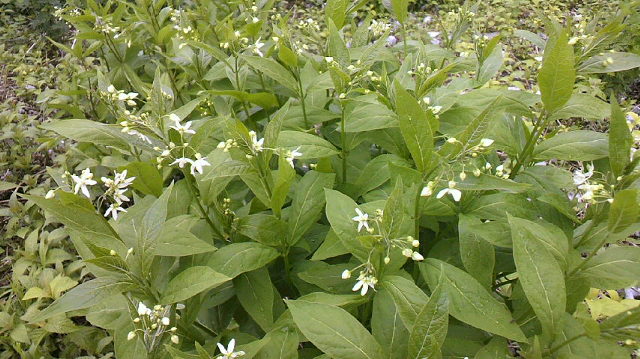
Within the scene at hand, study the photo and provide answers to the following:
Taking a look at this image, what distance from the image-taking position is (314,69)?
8.75ft

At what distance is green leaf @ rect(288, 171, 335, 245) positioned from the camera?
201 centimetres

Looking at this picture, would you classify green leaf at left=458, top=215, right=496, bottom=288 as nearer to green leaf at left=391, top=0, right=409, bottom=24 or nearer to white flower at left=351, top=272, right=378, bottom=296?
white flower at left=351, top=272, right=378, bottom=296

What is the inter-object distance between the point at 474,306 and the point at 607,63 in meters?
1.14

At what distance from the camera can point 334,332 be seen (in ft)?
4.86

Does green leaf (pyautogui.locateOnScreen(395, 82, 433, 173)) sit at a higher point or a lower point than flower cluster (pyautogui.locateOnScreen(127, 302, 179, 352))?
higher

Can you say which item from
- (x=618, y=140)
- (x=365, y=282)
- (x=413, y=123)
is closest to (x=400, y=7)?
(x=413, y=123)

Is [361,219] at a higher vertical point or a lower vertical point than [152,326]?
higher

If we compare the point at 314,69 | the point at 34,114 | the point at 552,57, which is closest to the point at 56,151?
the point at 34,114

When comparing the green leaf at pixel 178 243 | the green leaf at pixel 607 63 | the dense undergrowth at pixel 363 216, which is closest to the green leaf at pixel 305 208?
the dense undergrowth at pixel 363 216

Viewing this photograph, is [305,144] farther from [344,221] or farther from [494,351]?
[494,351]

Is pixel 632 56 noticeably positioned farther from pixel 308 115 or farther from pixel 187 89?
pixel 187 89

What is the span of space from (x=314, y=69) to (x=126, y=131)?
1.21m

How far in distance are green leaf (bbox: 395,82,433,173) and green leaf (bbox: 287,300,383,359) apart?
0.62 metres

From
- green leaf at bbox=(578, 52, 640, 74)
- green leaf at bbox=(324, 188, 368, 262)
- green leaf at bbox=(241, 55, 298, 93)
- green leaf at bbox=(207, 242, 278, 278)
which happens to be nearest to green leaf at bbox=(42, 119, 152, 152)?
green leaf at bbox=(207, 242, 278, 278)
